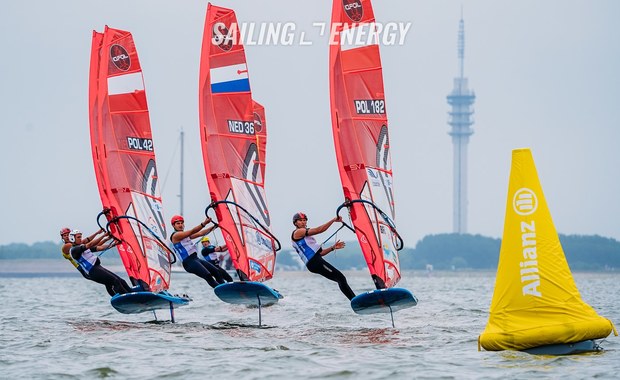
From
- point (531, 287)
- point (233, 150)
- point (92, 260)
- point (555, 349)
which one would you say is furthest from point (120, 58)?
point (555, 349)

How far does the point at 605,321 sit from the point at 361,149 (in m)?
6.15

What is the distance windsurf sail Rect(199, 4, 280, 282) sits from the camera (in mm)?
23188

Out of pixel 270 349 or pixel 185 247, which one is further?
pixel 185 247

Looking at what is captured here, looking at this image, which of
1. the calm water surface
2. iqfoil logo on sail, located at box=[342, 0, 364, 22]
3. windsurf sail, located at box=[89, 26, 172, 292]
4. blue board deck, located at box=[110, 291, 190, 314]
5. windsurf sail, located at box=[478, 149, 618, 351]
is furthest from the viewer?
windsurf sail, located at box=[89, 26, 172, 292]

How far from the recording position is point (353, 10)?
71.5ft

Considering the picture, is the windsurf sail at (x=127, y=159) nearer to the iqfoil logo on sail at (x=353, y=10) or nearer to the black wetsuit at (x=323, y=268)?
the black wetsuit at (x=323, y=268)

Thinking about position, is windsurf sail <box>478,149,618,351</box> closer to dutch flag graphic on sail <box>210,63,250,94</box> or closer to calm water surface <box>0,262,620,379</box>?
calm water surface <box>0,262,620,379</box>

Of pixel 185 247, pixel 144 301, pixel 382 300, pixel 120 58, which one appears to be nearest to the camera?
pixel 382 300

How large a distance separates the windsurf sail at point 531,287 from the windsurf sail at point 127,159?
933cm

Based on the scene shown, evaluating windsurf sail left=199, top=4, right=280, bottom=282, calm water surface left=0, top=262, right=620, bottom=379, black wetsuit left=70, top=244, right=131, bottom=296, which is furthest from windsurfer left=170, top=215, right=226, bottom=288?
black wetsuit left=70, top=244, right=131, bottom=296

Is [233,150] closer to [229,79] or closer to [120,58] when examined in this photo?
[229,79]

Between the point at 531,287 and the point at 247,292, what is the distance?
694cm

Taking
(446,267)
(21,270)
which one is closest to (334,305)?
(21,270)

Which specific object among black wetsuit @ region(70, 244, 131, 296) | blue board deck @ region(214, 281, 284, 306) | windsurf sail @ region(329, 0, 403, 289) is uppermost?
windsurf sail @ region(329, 0, 403, 289)
